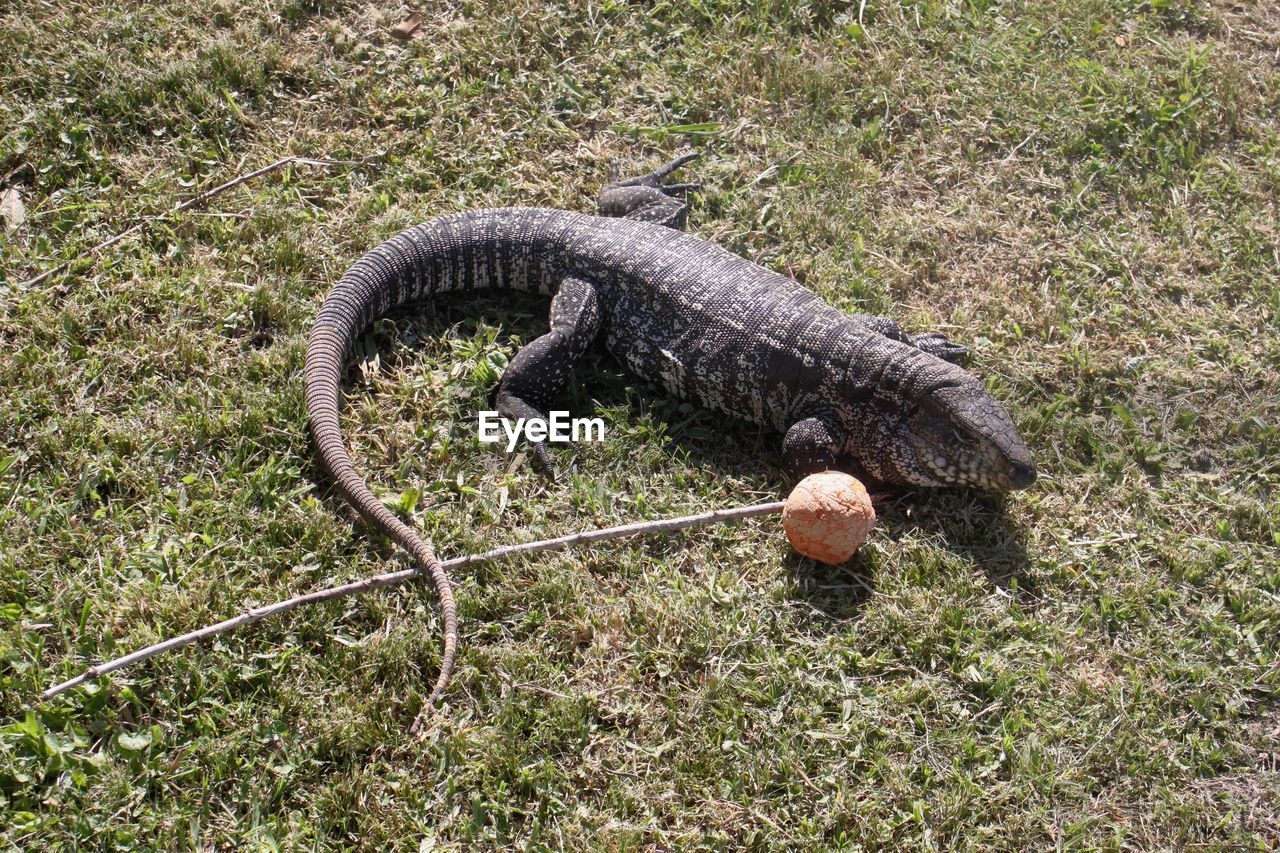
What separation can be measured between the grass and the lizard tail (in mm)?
128

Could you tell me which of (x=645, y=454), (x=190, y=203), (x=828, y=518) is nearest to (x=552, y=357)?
(x=645, y=454)

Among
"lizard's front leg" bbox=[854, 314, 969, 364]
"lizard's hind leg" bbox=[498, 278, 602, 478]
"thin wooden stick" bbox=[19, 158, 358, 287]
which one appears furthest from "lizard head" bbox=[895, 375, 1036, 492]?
"thin wooden stick" bbox=[19, 158, 358, 287]

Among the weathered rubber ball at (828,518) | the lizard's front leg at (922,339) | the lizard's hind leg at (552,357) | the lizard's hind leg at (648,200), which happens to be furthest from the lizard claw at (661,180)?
the weathered rubber ball at (828,518)

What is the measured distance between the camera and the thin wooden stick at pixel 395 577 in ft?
14.2

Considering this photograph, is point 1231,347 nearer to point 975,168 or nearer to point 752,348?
point 975,168

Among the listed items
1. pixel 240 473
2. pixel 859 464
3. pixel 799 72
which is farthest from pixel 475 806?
pixel 799 72

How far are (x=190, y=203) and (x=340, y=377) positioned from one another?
174cm

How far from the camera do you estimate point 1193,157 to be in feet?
23.6

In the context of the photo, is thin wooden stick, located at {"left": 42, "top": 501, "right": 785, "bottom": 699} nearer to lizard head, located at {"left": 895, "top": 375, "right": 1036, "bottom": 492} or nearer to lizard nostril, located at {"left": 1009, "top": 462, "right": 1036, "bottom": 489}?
lizard head, located at {"left": 895, "top": 375, "right": 1036, "bottom": 492}

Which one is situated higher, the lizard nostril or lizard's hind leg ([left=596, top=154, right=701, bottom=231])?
lizard's hind leg ([left=596, top=154, right=701, bottom=231])

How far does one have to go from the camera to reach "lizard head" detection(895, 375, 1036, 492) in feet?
16.8

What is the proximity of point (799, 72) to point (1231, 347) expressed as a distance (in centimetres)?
322

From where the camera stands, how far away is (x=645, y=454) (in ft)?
18.0

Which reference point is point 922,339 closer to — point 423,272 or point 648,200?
point 648,200
